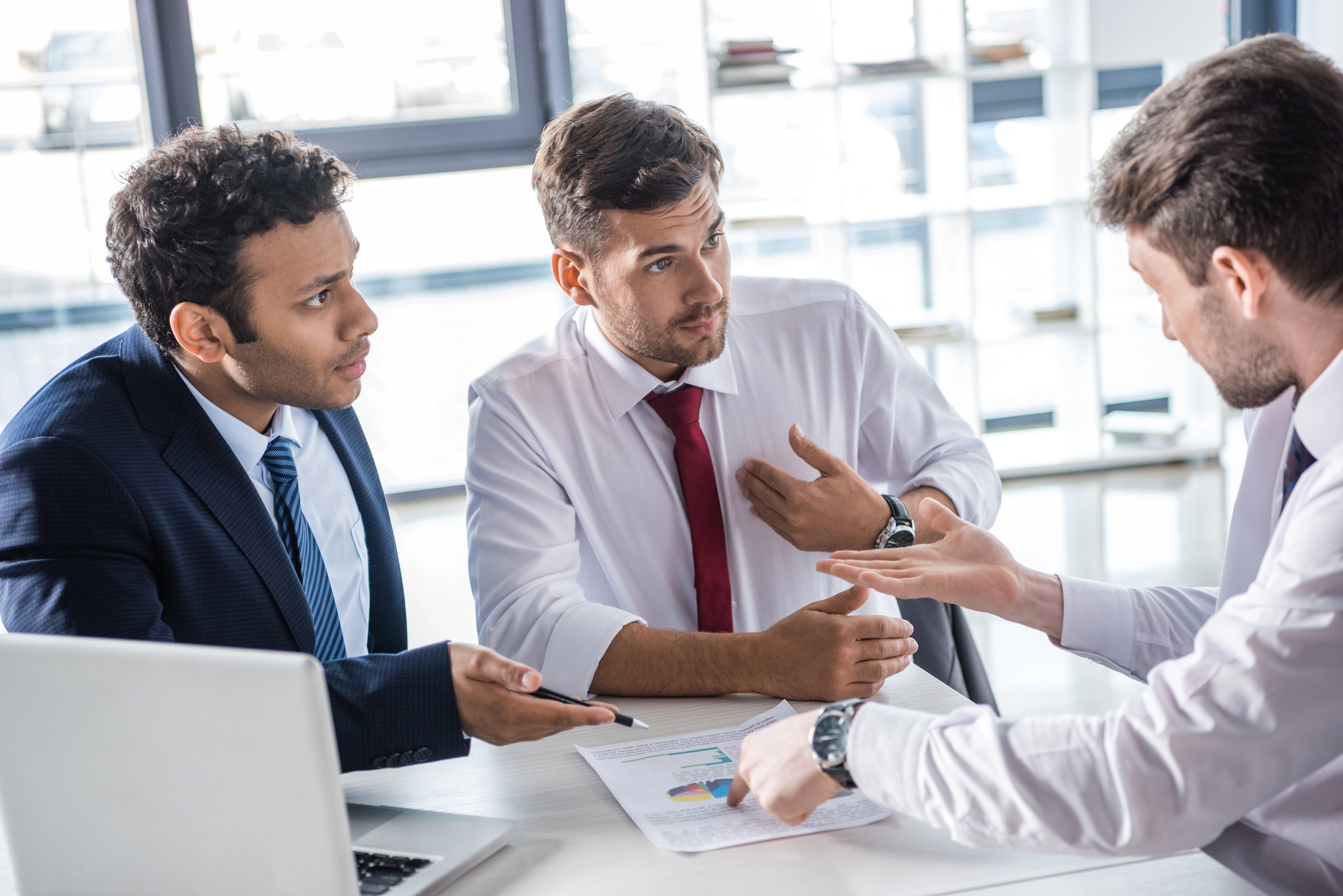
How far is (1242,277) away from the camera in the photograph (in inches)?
40.9

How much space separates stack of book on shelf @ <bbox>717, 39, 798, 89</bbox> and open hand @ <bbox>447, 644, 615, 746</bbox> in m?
3.34

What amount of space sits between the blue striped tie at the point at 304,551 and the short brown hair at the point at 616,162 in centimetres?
56

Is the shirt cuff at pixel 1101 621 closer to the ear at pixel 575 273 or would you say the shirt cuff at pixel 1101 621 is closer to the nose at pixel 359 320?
the ear at pixel 575 273

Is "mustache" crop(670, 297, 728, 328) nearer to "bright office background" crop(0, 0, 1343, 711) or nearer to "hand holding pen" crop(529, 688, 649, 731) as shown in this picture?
"hand holding pen" crop(529, 688, 649, 731)

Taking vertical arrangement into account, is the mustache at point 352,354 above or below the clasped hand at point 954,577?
above

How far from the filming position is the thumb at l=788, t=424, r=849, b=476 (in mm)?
1663


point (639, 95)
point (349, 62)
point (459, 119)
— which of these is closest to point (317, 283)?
point (639, 95)

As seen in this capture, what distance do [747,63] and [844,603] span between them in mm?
3185

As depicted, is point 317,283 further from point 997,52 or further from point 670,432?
point 997,52

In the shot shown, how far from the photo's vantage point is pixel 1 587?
1287mm

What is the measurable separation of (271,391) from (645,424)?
21.6 inches

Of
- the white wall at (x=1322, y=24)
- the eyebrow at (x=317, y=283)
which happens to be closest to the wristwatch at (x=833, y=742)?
the eyebrow at (x=317, y=283)

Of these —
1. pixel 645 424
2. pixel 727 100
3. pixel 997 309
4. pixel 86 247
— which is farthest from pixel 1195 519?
pixel 86 247

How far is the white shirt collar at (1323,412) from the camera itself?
104 cm
